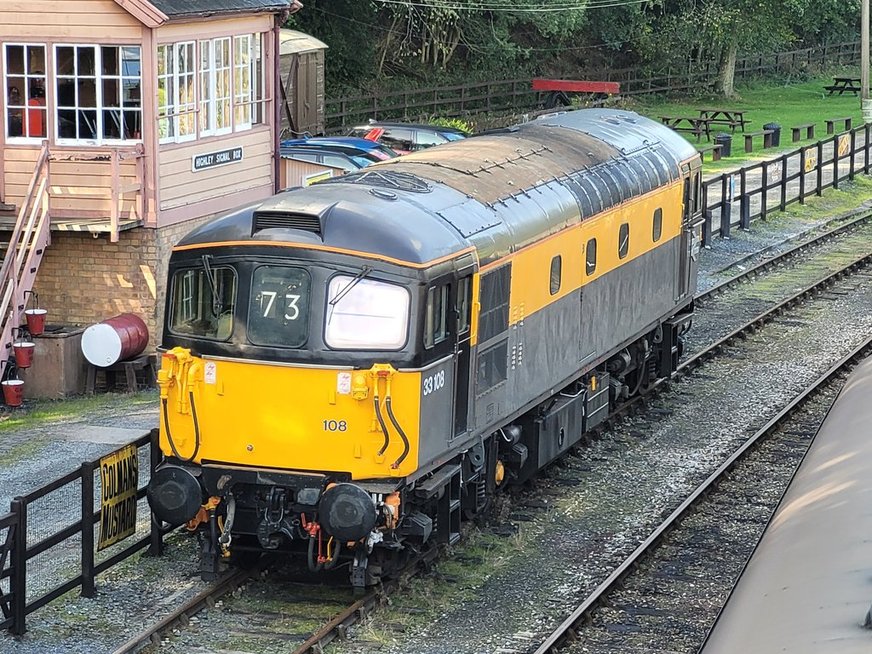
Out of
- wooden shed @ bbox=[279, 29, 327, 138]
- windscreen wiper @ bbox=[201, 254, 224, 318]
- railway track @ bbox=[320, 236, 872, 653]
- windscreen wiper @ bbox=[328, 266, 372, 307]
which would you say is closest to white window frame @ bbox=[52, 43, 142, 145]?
railway track @ bbox=[320, 236, 872, 653]

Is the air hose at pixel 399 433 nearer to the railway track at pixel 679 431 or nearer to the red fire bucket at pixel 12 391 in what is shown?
the railway track at pixel 679 431

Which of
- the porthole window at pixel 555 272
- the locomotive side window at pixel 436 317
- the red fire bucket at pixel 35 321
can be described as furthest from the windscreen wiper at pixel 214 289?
the red fire bucket at pixel 35 321

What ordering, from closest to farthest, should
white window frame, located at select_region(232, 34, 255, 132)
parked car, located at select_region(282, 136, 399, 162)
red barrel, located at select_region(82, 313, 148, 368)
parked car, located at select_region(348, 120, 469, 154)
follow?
red barrel, located at select_region(82, 313, 148, 368) < white window frame, located at select_region(232, 34, 255, 132) < parked car, located at select_region(282, 136, 399, 162) < parked car, located at select_region(348, 120, 469, 154)

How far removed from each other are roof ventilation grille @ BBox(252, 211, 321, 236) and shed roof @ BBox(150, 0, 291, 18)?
786cm

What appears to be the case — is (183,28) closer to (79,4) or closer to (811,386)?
(79,4)

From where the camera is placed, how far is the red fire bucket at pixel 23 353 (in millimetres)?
17109

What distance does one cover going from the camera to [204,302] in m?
10.6

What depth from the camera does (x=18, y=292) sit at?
56.3ft

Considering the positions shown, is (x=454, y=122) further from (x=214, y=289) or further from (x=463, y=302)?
(x=214, y=289)

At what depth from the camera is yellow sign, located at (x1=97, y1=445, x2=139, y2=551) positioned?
10906mm

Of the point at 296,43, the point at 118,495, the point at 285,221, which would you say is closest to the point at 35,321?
the point at 118,495

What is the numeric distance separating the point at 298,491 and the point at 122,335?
306 inches

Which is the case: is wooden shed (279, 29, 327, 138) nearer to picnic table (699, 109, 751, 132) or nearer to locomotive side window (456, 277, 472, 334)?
picnic table (699, 109, 751, 132)

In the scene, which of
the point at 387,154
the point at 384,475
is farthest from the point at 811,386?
the point at 387,154
